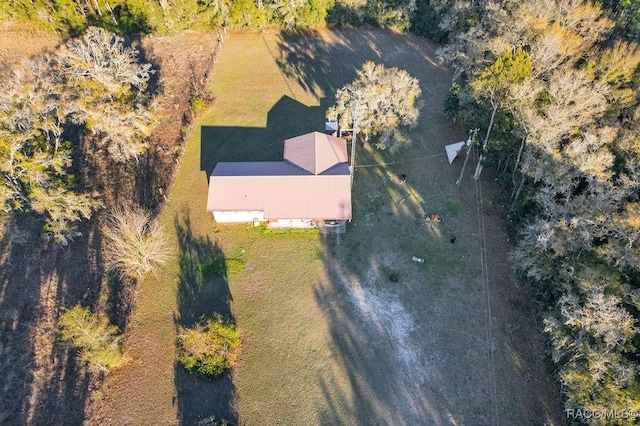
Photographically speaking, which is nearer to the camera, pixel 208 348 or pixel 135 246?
pixel 208 348

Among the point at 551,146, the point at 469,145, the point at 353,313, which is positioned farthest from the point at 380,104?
the point at 353,313

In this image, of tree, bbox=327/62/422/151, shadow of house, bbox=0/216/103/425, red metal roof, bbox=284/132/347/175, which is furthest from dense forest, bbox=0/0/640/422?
red metal roof, bbox=284/132/347/175

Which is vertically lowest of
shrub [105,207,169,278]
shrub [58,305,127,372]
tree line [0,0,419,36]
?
shrub [58,305,127,372]

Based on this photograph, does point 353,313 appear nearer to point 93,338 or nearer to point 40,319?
point 93,338

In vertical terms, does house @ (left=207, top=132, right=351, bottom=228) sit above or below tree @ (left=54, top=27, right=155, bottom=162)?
below

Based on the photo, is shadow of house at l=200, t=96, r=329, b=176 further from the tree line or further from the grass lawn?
the tree line

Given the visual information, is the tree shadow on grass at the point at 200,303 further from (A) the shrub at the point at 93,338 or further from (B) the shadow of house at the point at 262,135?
(B) the shadow of house at the point at 262,135
